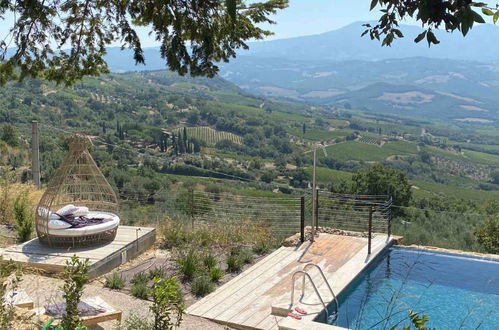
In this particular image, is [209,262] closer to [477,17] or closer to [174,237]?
[174,237]

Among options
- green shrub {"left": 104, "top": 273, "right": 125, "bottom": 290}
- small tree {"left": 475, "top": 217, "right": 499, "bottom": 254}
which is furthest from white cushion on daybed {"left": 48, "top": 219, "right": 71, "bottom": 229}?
small tree {"left": 475, "top": 217, "right": 499, "bottom": 254}

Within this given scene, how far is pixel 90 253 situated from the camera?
248 inches

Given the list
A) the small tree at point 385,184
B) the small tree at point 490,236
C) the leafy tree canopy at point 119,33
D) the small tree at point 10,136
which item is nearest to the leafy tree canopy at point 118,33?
the leafy tree canopy at point 119,33

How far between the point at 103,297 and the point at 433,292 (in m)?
4.38

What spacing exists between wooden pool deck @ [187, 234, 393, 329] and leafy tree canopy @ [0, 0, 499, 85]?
2.27 meters

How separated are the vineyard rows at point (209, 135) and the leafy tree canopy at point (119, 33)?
2203 inches

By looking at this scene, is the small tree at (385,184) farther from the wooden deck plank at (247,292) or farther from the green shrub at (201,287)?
the green shrub at (201,287)

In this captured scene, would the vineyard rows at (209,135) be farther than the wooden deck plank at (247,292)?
Yes

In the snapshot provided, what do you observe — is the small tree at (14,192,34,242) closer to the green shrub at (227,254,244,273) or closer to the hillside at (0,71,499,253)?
the hillside at (0,71,499,253)

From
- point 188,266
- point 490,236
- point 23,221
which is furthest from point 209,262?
point 490,236

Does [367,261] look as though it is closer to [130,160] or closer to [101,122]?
[130,160]

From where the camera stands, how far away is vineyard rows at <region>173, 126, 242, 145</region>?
63.7 meters

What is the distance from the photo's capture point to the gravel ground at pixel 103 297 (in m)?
4.69

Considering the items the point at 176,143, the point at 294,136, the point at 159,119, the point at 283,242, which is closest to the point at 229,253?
the point at 283,242
